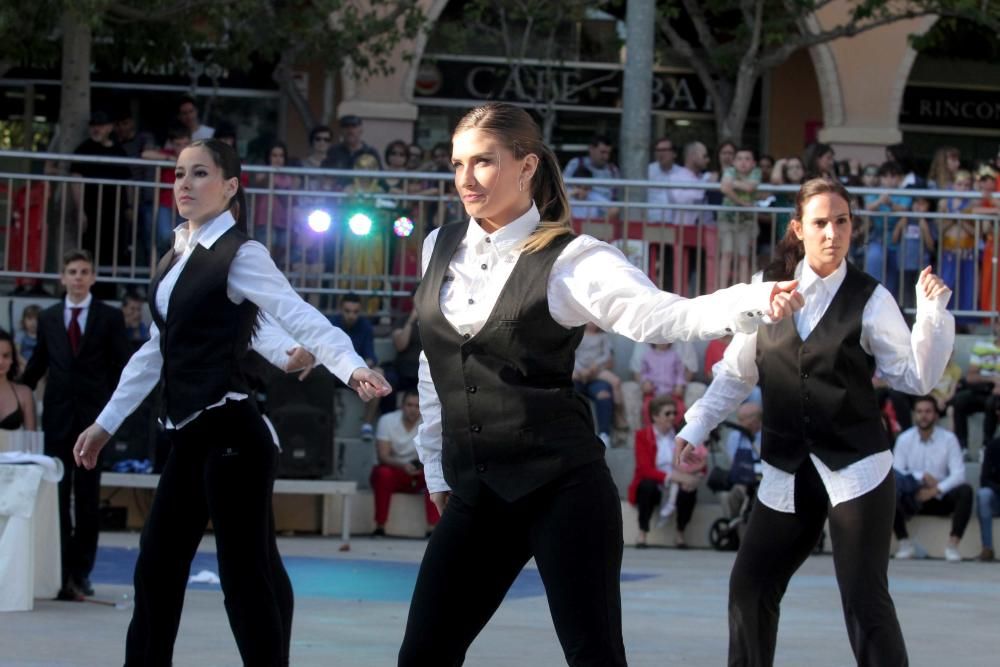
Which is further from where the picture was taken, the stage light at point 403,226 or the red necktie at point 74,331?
the stage light at point 403,226

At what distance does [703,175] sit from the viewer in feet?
55.4

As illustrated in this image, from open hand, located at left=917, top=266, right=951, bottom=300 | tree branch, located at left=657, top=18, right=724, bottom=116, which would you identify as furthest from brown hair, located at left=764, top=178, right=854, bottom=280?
tree branch, located at left=657, top=18, right=724, bottom=116

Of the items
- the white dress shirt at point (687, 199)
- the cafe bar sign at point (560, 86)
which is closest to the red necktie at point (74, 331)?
the white dress shirt at point (687, 199)

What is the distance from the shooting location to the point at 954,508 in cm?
1442

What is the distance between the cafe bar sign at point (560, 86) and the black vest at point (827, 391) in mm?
16225

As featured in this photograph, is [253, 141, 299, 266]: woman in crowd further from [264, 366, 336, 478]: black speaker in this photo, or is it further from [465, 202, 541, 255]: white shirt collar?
[465, 202, 541, 255]: white shirt collar

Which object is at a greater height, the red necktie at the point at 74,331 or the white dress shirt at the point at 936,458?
the red necktie at the point at 74,331

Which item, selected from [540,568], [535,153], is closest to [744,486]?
[535,153]

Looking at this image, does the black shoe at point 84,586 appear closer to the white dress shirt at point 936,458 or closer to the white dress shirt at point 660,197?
the white dress shirt at point 936,458

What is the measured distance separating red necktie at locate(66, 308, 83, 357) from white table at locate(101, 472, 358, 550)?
3.90 m

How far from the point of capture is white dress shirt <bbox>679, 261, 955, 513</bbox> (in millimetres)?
5875

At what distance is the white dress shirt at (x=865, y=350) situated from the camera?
5.88 meters

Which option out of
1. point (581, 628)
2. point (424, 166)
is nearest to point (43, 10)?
point (424, 166)

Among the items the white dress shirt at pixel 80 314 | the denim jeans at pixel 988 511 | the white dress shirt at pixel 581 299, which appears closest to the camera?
the white dress shirt at pixel 581 299
